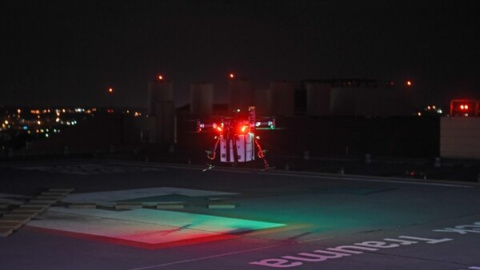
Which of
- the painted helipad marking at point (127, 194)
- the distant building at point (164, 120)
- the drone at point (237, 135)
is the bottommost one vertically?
the painted helipad marking at point (127, 194)

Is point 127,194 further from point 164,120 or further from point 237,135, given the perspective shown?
point 164,120

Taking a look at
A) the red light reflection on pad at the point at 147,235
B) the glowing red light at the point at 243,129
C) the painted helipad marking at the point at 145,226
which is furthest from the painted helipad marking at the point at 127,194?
the red light reflection on pad at the point at 147,235

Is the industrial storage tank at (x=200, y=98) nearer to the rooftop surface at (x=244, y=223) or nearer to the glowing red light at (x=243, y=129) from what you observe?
the rooftop surface at (x=244, y=223)

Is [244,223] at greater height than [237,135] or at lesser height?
lesser

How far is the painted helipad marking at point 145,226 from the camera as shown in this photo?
54.4 ft

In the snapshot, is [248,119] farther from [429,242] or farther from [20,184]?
[20,184]

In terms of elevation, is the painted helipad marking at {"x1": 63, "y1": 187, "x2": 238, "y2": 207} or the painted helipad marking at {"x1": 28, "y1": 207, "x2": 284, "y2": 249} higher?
the painted helipad marking at {"x1": 63, "y1": 187, "x2": 238, "y2": 207}

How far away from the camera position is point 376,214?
20719mm

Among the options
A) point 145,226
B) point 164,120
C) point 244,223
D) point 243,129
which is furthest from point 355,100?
point 145,226

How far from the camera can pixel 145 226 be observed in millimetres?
18469

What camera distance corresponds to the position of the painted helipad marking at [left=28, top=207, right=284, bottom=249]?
653 inches

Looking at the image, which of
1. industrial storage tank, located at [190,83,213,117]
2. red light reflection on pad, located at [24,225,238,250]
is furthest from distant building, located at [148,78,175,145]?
red light reflection on pad, located at [24,225,238,250]

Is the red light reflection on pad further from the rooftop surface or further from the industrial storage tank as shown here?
the industrial storage tank

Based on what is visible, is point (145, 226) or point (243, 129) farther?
point (243, 129)
